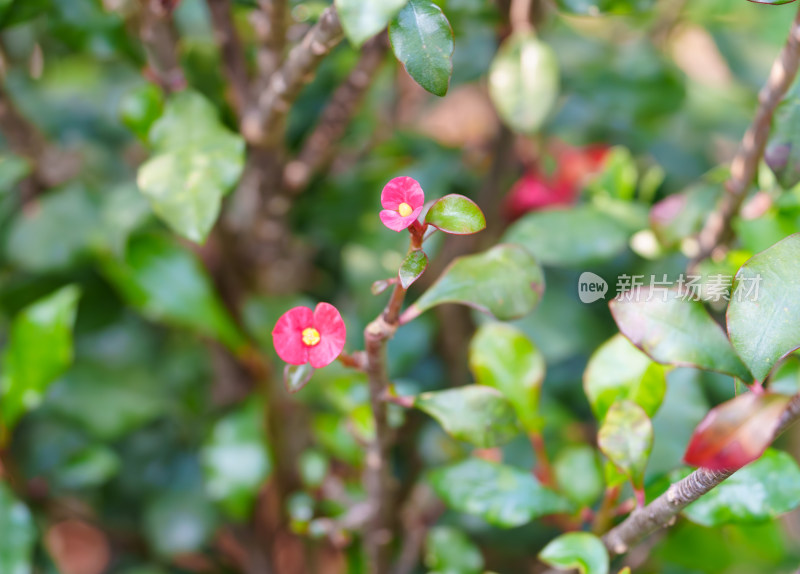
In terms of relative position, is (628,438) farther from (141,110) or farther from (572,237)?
(141,110)

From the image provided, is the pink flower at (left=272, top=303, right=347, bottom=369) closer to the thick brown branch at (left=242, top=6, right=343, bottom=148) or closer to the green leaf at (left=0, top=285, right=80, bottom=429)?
the thick brown branch at (left=242, top=6, right=343, bottom=148)

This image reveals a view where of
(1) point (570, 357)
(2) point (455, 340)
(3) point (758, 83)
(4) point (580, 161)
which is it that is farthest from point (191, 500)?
(3) point (758, 83)

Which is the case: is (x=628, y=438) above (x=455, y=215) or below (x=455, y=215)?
below

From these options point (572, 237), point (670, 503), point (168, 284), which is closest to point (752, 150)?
point (572, 237)

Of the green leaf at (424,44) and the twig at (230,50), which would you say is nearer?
the green leaf at (424,44)

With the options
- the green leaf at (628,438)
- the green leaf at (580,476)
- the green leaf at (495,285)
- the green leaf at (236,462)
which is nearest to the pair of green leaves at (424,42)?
the green leaf at (495,285)

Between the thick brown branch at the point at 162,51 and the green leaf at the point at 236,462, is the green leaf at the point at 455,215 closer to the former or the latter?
the thick brown branch at the point at 162,51

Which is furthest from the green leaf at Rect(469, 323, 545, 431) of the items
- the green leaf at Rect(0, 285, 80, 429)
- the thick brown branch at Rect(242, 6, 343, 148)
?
the green leaf at Rect(0, 285, 80, 429)
